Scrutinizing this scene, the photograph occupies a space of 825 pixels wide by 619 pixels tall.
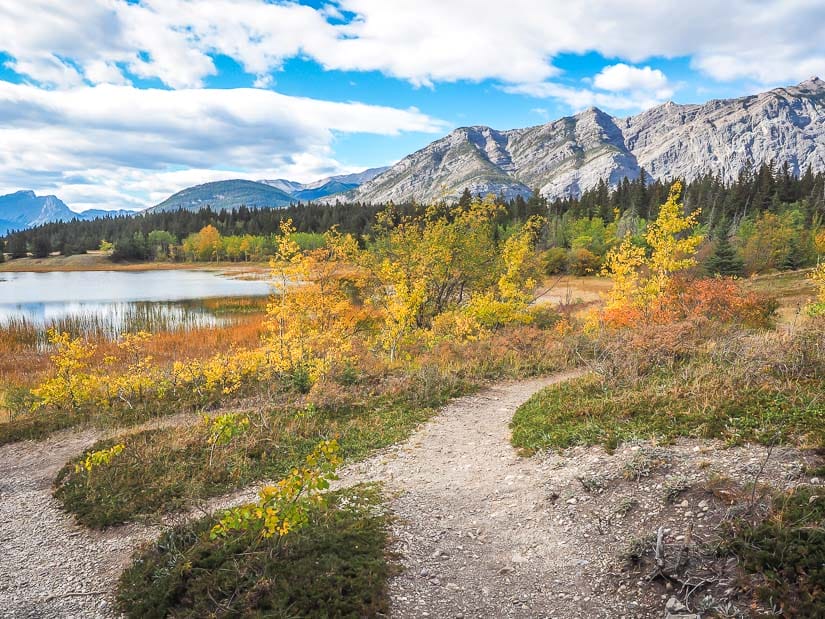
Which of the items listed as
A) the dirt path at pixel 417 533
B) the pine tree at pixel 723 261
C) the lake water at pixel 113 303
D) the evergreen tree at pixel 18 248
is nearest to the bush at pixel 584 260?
the pine tree at pixel 723 261

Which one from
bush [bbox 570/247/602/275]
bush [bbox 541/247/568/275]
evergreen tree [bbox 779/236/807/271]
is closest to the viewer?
evergreen tree [bbox 779/236/807/271]

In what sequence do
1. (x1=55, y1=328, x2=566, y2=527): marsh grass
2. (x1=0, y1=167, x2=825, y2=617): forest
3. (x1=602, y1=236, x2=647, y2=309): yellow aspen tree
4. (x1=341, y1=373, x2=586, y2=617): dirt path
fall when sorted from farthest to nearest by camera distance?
1. (x1=602, y1=236, x2=647, y2=309): yellow aspen tree
2. (x1=55, y1=328, x2=566, y2=527): marsh grass
3. (x1=341, y1=373, x2=586, y2=617): dirt path
4. (x1=0, y1=167, x2=825, y2=617): forest

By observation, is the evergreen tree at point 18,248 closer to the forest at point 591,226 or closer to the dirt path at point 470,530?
the forest at point 591,226

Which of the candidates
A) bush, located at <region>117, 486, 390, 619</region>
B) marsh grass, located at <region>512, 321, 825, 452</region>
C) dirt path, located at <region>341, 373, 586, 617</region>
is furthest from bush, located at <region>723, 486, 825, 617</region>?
bush, located at <region>117, 486, 390, 619</region>

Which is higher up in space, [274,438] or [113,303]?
[113,303]

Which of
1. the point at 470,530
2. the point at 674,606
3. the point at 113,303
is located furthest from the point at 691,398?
the point at 113,303

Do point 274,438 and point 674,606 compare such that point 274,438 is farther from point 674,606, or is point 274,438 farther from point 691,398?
point 691,398

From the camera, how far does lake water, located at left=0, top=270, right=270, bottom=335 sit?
3394 cm

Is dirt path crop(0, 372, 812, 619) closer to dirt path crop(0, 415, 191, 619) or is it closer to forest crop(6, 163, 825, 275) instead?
dirt path crop(0, 415, 191, 619)

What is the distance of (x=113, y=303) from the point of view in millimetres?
46125

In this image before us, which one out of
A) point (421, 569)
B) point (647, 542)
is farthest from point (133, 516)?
point (647, 542)

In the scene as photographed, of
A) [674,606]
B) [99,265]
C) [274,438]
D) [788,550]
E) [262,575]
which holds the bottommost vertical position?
[274,438]

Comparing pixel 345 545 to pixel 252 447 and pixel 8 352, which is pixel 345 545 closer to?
pixel 252 447

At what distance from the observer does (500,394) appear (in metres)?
14.7
